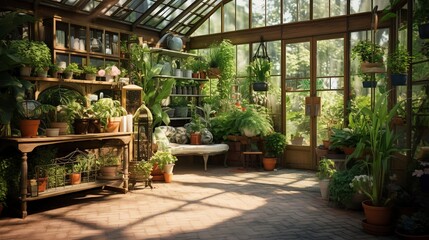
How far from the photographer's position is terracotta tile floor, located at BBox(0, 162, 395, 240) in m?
4.17

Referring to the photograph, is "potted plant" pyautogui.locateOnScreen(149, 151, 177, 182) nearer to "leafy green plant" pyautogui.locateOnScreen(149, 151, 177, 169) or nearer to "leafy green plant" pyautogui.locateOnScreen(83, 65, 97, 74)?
"leafy green plant" pyautogui.locateOnScreen(149, 151, 177, 169)

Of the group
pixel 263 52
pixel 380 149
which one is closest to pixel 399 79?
pixel 380 149


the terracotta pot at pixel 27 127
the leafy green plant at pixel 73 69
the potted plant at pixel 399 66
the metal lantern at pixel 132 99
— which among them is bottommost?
the terracotta pot at pixel 27 127

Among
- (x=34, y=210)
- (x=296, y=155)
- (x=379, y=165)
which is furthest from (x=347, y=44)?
(x=34, y=210)

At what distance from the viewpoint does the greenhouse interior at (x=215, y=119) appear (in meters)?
4.46

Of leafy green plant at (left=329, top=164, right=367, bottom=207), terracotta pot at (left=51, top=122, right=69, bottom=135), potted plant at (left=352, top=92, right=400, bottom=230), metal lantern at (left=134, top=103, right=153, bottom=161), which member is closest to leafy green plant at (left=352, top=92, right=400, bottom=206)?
potted plant at (left=352, top=92, right=400, bottom=230)

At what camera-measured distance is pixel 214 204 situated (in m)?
5.43

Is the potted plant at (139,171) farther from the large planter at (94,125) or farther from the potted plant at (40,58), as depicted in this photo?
the potted plant at (40,58)

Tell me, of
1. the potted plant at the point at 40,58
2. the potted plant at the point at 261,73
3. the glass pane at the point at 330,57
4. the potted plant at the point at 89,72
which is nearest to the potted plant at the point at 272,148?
the potted plant at the point at 261,73

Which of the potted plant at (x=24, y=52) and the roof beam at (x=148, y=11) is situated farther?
the roof beam at (x=148, y=11)

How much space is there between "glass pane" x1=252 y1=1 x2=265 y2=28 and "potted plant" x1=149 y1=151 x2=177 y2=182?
3.99 metres

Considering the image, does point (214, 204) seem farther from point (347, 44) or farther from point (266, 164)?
point (347, 44)

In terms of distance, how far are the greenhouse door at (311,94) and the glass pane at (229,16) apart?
1.55 metres

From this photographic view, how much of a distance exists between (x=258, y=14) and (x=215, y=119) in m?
2.57
